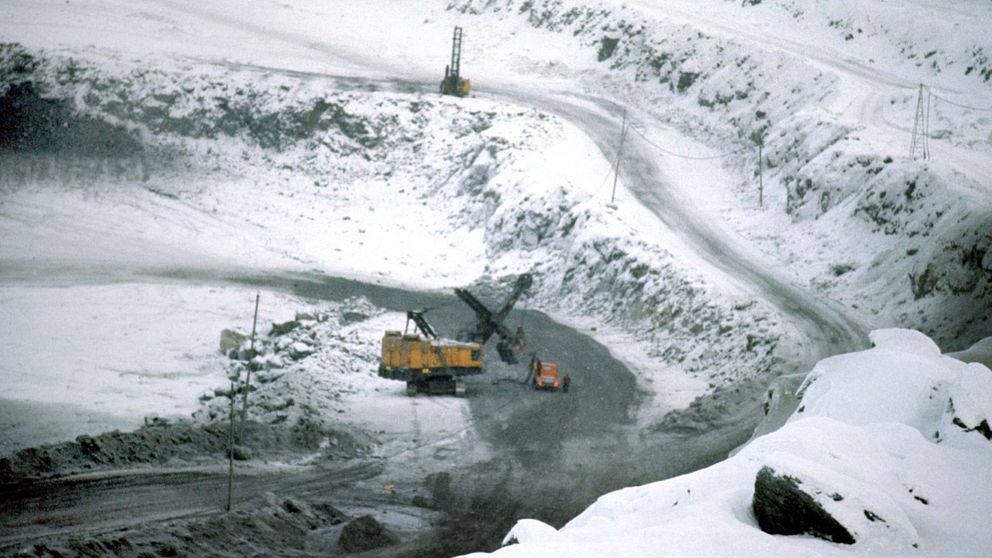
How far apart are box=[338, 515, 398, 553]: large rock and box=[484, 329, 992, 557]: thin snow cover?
327 inches

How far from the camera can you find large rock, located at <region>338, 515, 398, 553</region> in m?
23.6

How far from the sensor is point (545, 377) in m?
37.3

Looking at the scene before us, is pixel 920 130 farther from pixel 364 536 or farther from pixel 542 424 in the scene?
pixel 364 536

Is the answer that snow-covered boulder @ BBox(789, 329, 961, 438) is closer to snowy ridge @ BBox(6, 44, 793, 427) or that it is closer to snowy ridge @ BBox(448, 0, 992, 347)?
snowy ridge @ BBox(448, 0, 992, 347)

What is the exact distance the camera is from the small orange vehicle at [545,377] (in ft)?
122

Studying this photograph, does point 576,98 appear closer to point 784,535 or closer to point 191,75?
point 191,75

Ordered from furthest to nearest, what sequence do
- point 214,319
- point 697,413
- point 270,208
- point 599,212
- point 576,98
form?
point 576,98 < point 270,208 < point 599,212 < point 214,319 < point 697,413

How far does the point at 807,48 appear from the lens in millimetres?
61938

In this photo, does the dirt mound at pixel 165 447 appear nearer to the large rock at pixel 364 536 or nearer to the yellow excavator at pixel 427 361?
the yellow excavator at pixel 427 361

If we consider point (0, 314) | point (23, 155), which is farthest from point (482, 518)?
point (23, 155)

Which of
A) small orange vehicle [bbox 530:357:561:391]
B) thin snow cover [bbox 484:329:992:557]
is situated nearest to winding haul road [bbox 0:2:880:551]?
small orange vehicle [bbox 530:357:561:391]

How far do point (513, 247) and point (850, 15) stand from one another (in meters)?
32.2

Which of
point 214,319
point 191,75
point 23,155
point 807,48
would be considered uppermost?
point 807,48

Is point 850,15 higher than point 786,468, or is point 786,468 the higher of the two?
point 850,15
